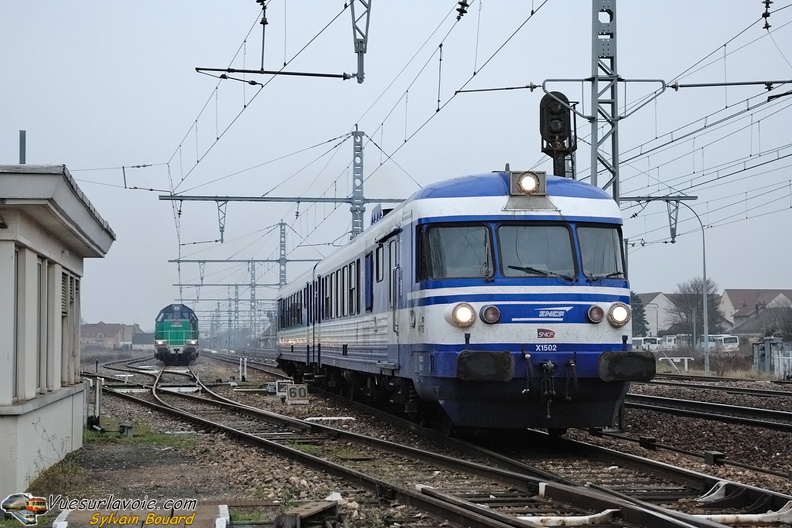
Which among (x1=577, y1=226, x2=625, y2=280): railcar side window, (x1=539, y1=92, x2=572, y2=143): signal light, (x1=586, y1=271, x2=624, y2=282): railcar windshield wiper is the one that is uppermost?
(x1=539, y1=92, x2=572, y2=143): signal light

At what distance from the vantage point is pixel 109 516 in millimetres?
7527

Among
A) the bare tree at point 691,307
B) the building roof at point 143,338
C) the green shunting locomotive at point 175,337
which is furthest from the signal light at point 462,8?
the building roof at point 143,338

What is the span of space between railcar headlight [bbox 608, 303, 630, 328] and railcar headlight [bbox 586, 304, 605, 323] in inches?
4.5

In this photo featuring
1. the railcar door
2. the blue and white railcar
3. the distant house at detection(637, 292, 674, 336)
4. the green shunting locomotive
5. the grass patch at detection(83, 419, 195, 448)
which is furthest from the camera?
the distant house at detection(637, 292, 674, 336)

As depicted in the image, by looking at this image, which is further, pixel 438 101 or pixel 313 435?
pixel 438 101

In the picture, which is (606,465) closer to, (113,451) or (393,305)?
(393,305)

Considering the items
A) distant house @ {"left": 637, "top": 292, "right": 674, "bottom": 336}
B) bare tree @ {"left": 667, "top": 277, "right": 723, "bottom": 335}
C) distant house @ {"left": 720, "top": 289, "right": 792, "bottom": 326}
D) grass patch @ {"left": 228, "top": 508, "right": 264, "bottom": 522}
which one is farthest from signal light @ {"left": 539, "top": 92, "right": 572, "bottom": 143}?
distant house @ {"left": 637, "top": 292, "right": 674, "bottom": 336}

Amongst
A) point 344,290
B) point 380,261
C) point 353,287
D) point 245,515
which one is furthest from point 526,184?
point 344,290

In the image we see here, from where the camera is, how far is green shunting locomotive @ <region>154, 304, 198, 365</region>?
179 ft

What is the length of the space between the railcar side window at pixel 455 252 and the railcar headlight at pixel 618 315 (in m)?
1.43

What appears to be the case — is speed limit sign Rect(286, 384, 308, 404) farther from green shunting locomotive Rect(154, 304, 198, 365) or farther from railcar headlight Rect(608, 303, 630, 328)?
green shunting locomotive Rect(154, 304, 198, 365)

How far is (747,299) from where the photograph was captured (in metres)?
129

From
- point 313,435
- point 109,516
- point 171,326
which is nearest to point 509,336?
point 313,435

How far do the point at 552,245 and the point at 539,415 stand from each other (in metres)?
1.91
